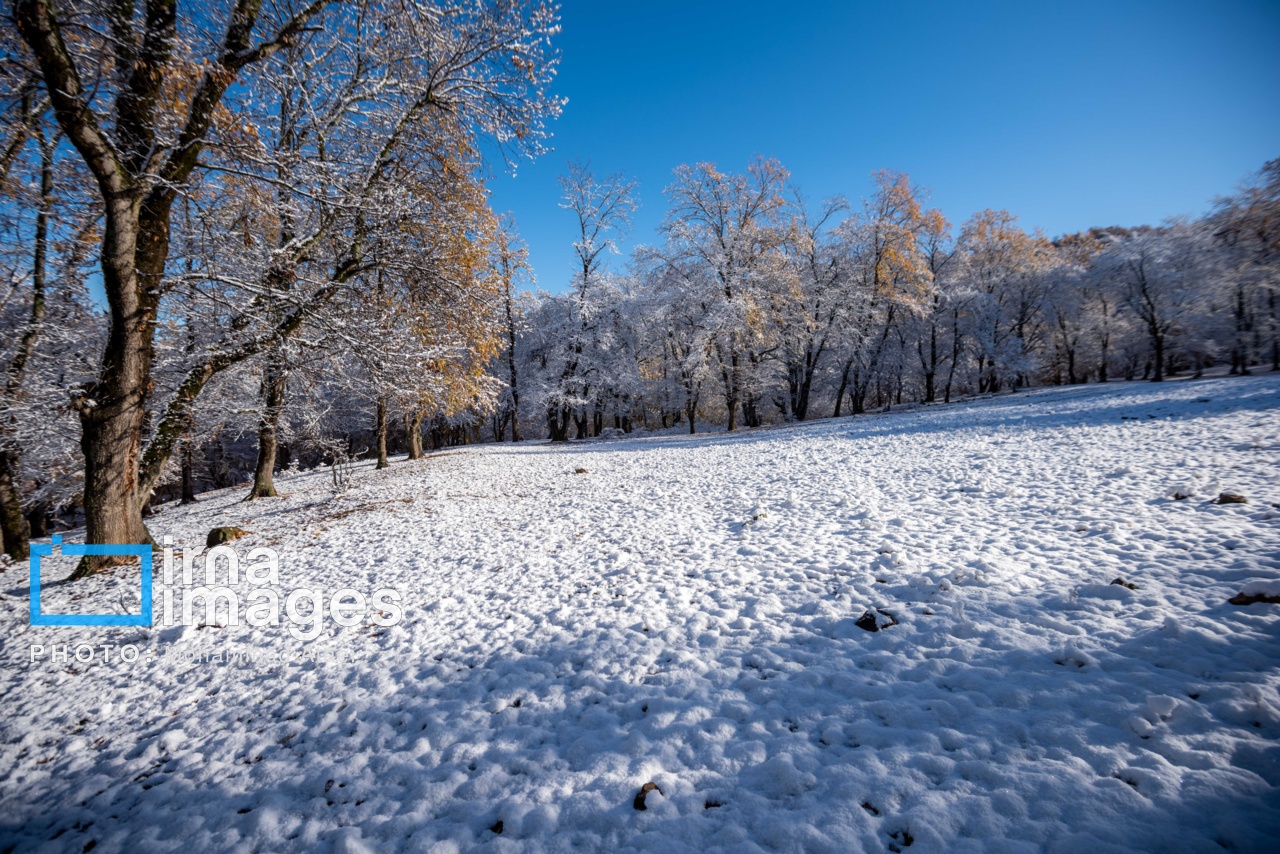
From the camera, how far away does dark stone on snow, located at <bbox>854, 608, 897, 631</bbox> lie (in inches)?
164

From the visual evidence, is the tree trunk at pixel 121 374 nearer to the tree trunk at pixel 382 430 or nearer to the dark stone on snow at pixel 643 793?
the dark stone on snow at pixel 643 793

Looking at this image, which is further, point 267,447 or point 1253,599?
point 267,447

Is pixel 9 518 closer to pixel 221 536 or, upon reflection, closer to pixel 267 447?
pixel 267 447

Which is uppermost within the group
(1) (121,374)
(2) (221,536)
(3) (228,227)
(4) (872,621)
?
(3) (228,227)

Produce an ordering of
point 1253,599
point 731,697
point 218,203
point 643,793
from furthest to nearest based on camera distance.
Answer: point 218,203 < point 1253,599 < point 731,697 < point 643,793

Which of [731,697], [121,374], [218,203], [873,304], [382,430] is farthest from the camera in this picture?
[873,304]

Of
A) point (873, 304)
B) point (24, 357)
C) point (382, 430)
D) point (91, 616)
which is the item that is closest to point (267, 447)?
point (382, 430)

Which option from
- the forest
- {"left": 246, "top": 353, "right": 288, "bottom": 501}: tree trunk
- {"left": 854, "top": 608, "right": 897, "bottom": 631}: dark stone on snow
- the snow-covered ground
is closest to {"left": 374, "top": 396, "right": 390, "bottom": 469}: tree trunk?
the forest

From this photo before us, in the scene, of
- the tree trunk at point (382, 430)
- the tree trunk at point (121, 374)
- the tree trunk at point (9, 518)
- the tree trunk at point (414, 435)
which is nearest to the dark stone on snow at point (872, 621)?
the tree trunk at point (121, 374)

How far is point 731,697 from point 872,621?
1757mm

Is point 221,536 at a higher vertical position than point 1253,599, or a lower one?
higher

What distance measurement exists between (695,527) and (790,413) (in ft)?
120

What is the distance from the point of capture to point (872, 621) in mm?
4223

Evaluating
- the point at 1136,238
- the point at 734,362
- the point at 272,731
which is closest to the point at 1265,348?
the point at 1136,238
